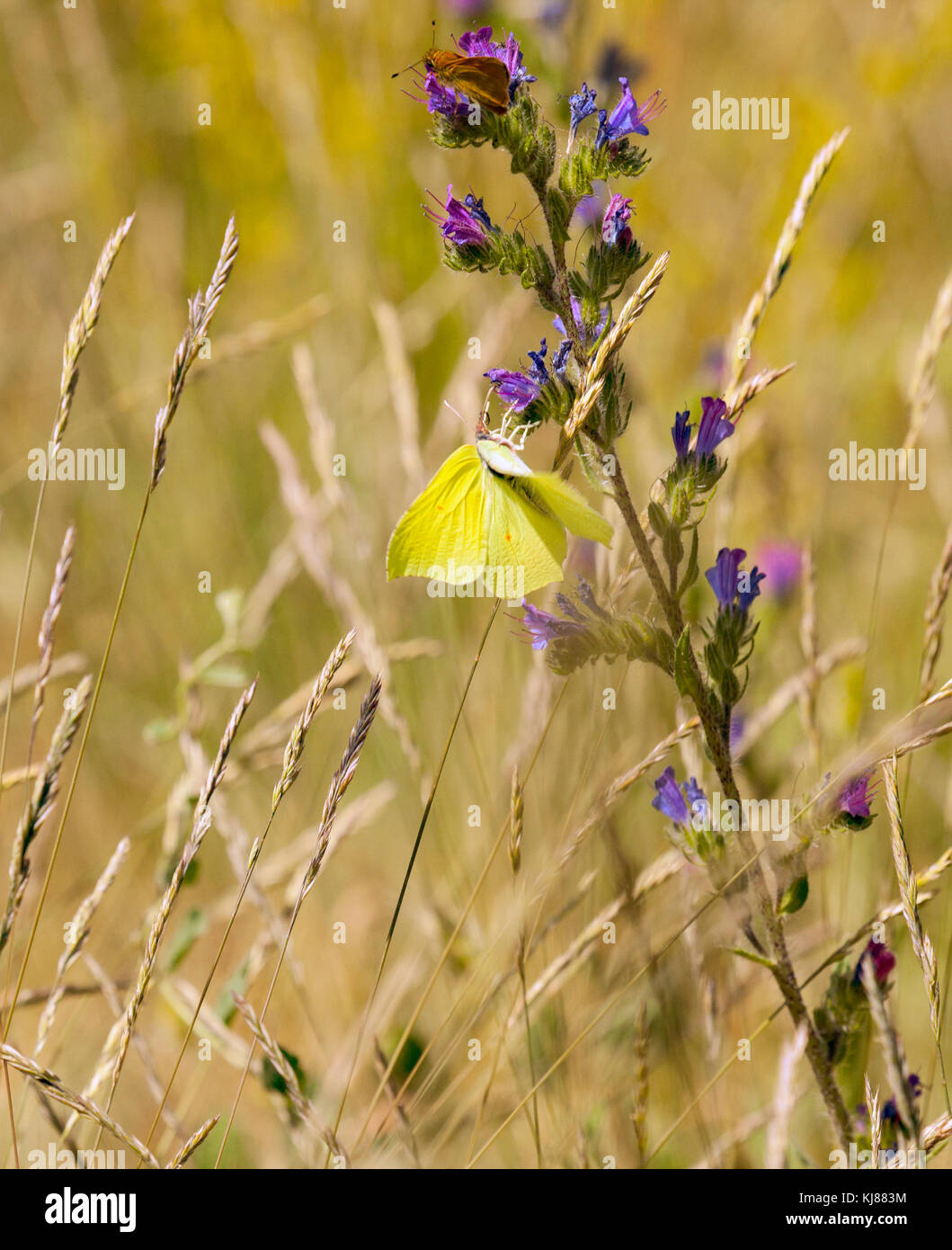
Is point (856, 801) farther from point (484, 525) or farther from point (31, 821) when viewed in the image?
point (31, 821)

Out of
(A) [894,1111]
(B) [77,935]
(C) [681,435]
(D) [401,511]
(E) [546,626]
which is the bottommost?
(A) [894,1111]

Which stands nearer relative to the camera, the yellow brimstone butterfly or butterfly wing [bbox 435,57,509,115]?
butterfly wing [bbox 435,57,509,115]

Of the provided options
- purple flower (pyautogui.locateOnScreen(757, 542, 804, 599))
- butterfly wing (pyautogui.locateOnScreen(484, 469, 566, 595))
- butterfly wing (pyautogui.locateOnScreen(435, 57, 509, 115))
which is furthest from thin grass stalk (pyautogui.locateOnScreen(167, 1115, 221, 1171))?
purple flower (pyautogui.locateOnScreen(757, 542, 804, 599))

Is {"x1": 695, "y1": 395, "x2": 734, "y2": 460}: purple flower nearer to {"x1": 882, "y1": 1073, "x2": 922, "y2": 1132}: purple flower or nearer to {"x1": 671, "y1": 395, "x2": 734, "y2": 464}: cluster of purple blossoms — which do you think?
{"x1": 671, "y1": 395, "x2": 734, "y2": 464}: cluster of purple blossoms

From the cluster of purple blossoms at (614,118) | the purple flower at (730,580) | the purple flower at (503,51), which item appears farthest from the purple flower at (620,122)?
the purple flower at (730,580)

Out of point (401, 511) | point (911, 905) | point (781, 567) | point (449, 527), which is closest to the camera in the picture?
point (911, 905)

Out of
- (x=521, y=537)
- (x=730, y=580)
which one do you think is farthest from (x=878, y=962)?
(x=521, y=537)
